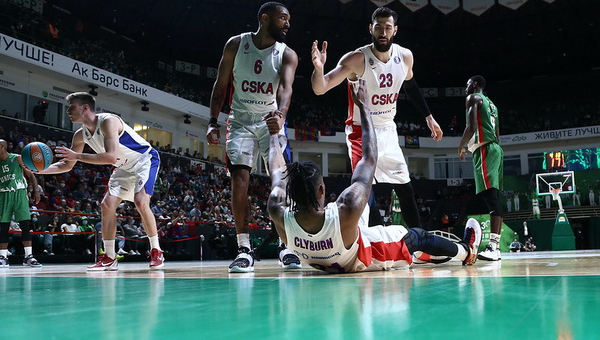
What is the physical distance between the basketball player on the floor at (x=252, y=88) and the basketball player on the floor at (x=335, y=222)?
0.74 m

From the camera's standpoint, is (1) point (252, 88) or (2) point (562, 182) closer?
(1) point (252, 88)

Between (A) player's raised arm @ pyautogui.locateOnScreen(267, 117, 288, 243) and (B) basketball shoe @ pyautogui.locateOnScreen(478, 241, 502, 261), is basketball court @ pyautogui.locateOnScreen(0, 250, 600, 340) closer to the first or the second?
(A) player's raised arm @ pyautogui.locateOnScreen(267, 117, 288, 243)

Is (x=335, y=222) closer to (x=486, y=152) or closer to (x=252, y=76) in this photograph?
(x=252, y=76)

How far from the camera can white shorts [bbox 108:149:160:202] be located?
4.68 metres

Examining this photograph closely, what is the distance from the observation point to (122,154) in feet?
15.6

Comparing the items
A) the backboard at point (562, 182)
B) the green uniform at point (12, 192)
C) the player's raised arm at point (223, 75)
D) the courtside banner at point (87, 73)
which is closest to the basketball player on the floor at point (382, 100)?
the player's raised arm at point (223, 75)

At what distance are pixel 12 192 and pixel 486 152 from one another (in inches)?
240

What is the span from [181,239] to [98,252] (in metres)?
3.51

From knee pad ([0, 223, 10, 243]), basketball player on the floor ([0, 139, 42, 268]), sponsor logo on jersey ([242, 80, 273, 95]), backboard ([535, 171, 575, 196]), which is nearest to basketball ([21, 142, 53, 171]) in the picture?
sponsor logo on jersey ([242, 80, 273, 95])

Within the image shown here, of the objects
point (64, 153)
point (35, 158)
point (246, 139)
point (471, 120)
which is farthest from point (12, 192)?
point (471, 120)

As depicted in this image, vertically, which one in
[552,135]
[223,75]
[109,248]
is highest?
[552,135]

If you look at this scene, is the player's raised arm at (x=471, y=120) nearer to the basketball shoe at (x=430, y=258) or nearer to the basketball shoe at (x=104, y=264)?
the basketball shoe at (x=430, y=258)

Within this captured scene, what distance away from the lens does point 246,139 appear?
13.1 ft

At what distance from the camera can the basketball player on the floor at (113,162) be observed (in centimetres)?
448
